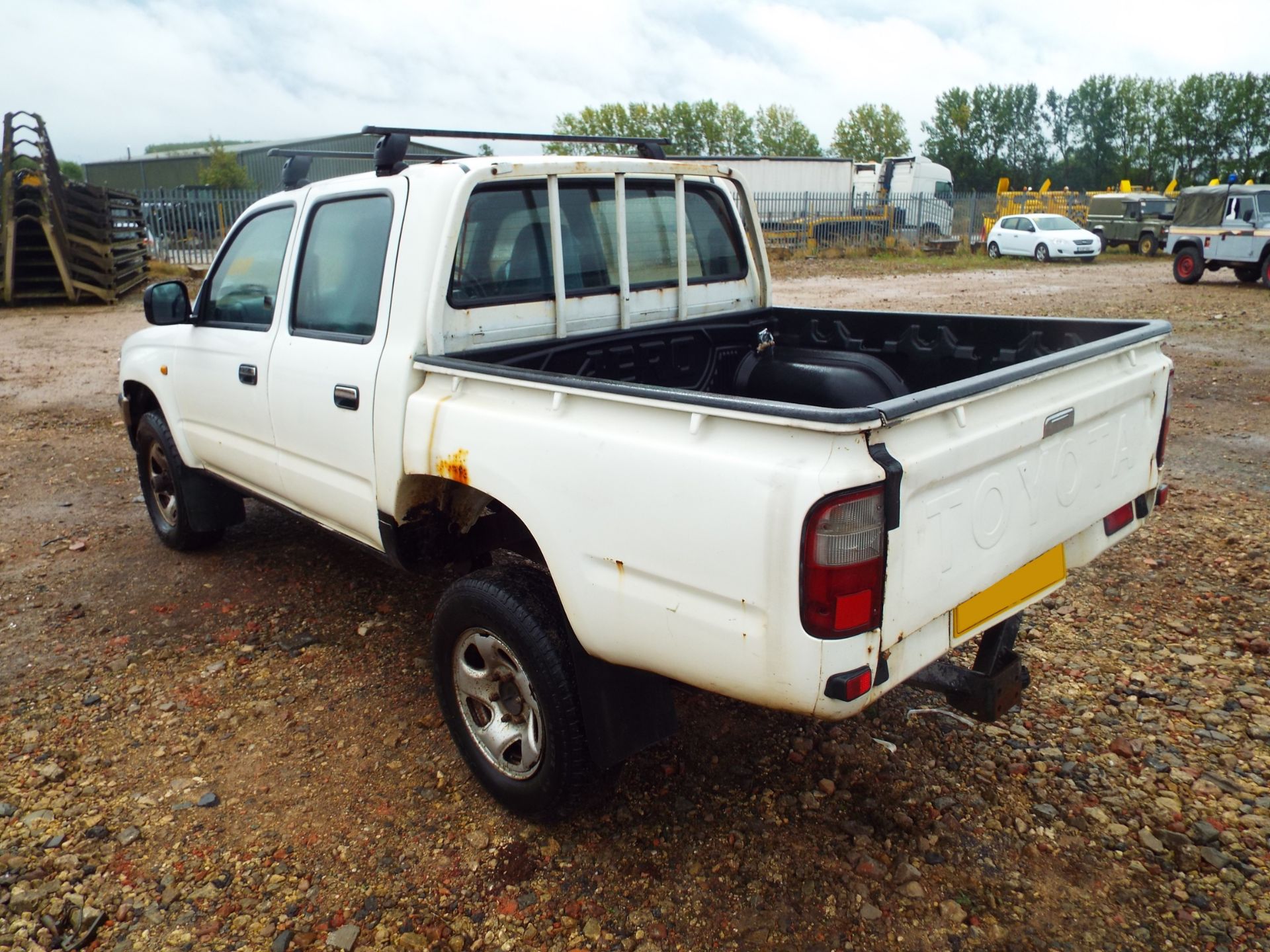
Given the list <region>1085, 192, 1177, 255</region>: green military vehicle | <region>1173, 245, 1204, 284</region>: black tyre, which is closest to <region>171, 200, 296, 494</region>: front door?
<region>1173, 245, 1204, 284</region>: black tyre

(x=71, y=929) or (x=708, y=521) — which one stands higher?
(x=708, y=521)

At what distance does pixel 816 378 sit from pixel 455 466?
1.56 metres

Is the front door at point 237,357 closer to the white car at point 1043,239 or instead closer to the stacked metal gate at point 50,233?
the stacked metal gate at point 50,233

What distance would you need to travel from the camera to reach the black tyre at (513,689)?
2.62 metres

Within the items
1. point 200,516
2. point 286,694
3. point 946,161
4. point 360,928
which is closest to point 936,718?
point 360,928

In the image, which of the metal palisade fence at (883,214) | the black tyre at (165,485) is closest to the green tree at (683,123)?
the metal palisade fence at (883,214)

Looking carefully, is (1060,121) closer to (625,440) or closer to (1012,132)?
(1012,132)

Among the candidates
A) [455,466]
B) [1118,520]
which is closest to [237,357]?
[455,466]

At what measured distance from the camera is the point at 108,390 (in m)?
9.85

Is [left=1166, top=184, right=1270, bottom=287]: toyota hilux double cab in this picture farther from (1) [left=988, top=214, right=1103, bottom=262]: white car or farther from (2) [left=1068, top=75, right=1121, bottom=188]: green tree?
(2) [left=1068, top=75, right=1121, bottom=188]: green tree

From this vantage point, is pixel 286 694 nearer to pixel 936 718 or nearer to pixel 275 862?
pixel 275 862

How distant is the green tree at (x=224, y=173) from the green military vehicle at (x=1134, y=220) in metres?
37.9

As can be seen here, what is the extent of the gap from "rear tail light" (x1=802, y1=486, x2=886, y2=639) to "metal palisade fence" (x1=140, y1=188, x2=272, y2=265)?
73.3ft

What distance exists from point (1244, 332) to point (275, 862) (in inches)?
531
